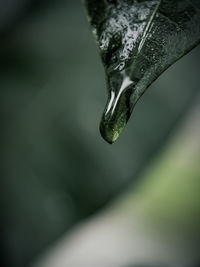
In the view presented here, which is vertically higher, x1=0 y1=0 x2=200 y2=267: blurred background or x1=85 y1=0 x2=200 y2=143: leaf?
x1=85 y1=0 x2=200 y2=143: leaf

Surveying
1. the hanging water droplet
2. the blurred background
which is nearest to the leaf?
the hanging water droplet

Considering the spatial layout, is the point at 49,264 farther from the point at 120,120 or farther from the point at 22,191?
the point at 120,120

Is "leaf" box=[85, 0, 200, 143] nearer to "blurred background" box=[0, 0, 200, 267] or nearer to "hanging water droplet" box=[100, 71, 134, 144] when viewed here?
"hanging water droplet" box=[100, 71, 134, 144]

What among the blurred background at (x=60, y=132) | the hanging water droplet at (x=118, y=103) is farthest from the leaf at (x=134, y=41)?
the blurred background at (x=60, y=132)

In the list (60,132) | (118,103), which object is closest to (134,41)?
(118,103)

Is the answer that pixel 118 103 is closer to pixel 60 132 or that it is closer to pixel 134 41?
pixel 134 41

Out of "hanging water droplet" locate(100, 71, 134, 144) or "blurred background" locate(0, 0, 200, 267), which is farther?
"blurred background" locate(0, 0, 200, 267)

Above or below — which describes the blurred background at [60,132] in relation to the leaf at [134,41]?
below

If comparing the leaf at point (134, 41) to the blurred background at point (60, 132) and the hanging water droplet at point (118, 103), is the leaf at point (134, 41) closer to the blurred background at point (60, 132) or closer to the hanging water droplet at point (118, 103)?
the hanging water droplet at point (118, 103)
